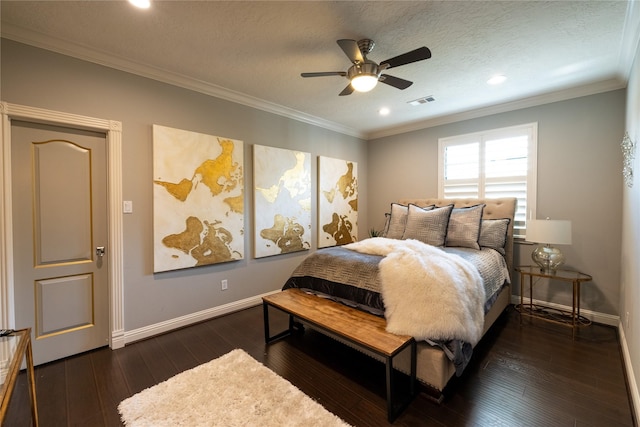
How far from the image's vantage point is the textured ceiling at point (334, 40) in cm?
184

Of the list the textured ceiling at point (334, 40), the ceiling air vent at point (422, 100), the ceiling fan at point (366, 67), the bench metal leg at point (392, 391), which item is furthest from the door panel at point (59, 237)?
the ceiling air vent at point (422, 100)

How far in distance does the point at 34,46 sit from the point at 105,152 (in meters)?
0.88

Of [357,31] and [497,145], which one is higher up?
[357,31]

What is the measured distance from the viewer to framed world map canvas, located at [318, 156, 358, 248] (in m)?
4.29

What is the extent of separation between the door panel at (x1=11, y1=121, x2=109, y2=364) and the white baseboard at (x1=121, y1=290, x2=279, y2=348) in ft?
0.79

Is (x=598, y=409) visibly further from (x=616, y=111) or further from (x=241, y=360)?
(x=616, y=111)

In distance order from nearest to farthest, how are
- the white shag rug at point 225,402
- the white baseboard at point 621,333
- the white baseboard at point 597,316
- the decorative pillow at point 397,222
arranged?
1. the white shag rug at point 225,402
2. the white baseboard at point 621,333
3. the white baseboard at point 597,316
4. the decorative pillow at point 397,222

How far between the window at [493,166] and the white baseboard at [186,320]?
130 inches

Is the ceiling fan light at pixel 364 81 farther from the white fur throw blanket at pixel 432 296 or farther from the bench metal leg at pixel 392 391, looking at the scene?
the bench metal leg at pixel 392 391

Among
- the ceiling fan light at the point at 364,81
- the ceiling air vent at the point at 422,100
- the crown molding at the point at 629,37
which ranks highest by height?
the ceiling air vent at the point at 422,100

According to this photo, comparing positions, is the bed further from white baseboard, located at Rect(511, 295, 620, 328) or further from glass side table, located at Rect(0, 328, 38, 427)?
glass side table, located at Rect(0, 328, 38, 427)

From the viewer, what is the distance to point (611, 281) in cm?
288

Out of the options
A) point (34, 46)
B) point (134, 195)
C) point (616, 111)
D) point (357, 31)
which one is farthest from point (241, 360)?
point (616, 111)

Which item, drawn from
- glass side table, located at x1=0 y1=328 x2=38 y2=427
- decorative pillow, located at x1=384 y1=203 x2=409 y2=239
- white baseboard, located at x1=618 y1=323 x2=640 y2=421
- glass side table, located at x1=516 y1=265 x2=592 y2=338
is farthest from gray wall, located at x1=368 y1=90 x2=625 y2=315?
glass side table, located at x1=0 y1=328 x2=38 y2=427
